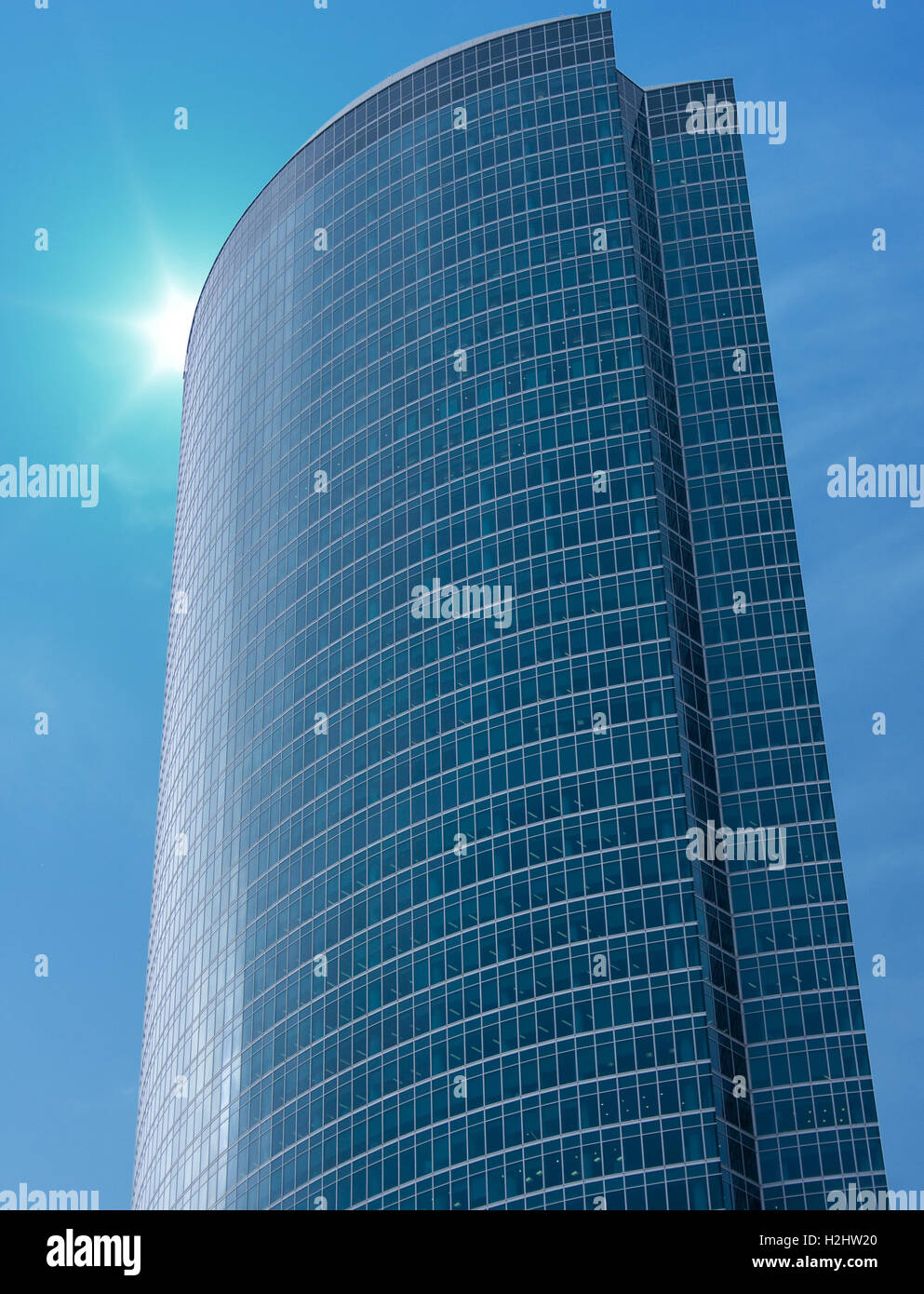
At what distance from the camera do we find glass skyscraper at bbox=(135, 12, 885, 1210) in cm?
13538

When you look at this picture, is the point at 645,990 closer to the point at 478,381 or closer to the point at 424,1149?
the point at 424,1149

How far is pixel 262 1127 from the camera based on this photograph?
152 meters

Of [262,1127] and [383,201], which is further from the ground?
[383,201]

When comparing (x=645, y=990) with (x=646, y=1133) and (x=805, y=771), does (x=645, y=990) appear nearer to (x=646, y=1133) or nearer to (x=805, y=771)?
(x=646, y=1133)

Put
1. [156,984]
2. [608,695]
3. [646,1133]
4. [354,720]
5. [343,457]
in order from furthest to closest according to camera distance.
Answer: [156,984] < [343,457] < [354,720] < [608,695] < [646,1133]

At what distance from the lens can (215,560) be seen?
649 ft

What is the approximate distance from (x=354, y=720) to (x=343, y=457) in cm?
2949

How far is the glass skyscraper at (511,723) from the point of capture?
135m

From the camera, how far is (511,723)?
491ft

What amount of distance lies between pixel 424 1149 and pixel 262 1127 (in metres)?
21.2
